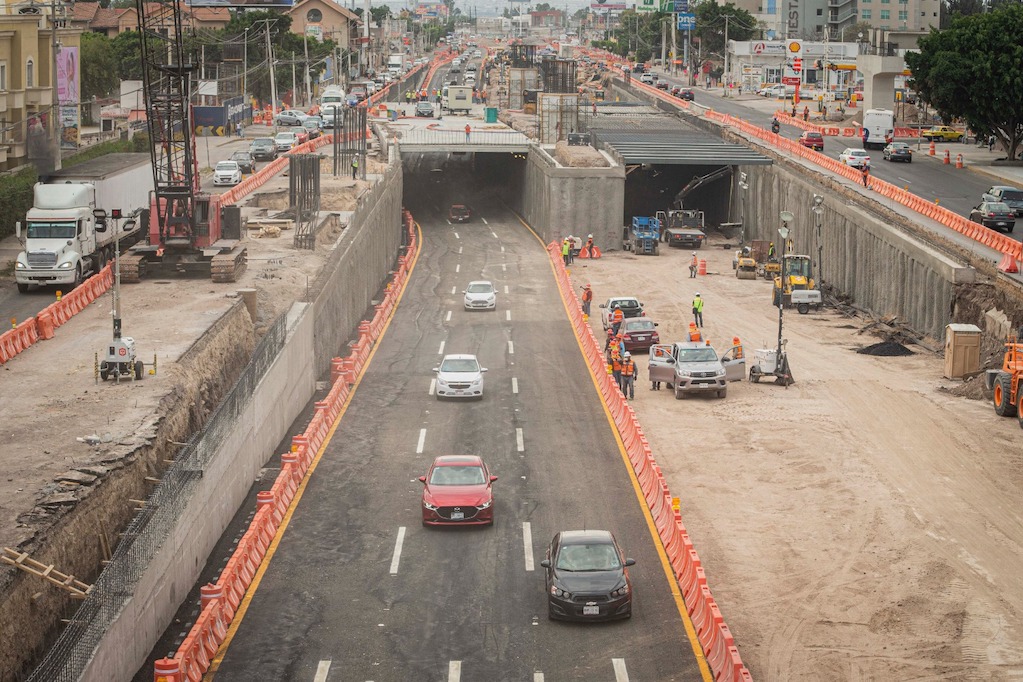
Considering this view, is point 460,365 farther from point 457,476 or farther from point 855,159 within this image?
point 855,159

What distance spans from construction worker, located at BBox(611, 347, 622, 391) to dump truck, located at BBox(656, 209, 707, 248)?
3946 centimetres

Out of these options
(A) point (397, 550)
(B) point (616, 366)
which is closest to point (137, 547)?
(A) point (397, 550)

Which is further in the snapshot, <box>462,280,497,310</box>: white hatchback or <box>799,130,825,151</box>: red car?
<box>799,130,825,151</box>: red car

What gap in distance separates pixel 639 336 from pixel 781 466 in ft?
57.6

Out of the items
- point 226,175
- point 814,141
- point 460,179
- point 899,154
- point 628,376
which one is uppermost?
point 814,141

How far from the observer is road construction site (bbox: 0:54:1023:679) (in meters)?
28.1

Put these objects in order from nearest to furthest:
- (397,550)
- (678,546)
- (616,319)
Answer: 1. (678,546)
2. (397,550)
3. (616,319)

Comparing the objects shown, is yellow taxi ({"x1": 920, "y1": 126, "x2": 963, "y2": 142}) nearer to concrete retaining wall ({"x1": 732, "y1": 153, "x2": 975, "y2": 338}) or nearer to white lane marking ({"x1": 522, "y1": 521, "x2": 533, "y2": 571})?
concrete retaining wall ({"x1": 732, "y1": 153, "x2": 975, "y2": 338})

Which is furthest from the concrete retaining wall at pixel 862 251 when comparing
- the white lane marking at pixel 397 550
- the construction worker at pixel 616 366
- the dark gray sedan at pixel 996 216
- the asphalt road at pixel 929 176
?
the white lane marking at pixel 397 550

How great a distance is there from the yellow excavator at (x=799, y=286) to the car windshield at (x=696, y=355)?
16.8 meters

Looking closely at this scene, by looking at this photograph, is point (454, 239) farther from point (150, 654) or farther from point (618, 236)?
point (150, 654)

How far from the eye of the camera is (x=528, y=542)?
3362cm

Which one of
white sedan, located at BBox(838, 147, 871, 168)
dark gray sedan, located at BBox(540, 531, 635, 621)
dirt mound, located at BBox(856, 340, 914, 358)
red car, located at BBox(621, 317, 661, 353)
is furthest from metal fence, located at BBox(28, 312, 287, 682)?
white sedan, located at BBox(838, 147, 871, 168)

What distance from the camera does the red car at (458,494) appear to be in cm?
3431
